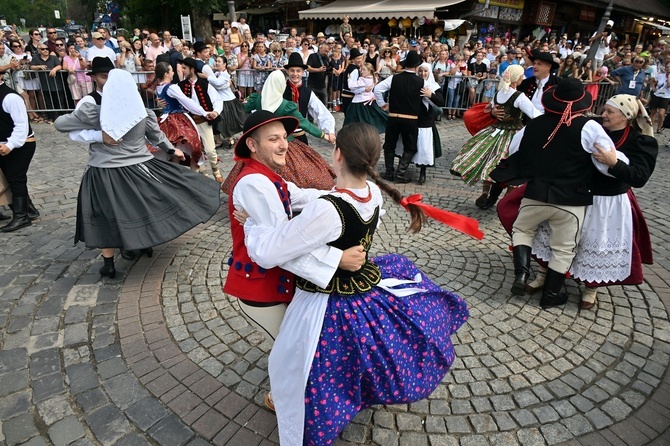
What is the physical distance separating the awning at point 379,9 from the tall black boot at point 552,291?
16858 millimetres

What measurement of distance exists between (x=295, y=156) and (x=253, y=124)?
242 centimetres

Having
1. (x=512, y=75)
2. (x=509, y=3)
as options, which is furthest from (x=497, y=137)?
(x=509, y=3)

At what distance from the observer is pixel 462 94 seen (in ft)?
38.7

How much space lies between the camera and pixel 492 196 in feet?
19.5

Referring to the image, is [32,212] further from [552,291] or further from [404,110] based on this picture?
[552,291]

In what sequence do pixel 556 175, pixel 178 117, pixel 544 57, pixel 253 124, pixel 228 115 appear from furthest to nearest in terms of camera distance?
pixel 228 115 < pixel 178 117 < pixel 544 57 < pixel 556 175 < pixel 253 124

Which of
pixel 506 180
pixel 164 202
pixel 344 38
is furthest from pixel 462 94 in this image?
pixel 164 202

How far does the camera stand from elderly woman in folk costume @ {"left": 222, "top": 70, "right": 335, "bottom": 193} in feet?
15.0

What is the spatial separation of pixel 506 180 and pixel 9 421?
404 cm

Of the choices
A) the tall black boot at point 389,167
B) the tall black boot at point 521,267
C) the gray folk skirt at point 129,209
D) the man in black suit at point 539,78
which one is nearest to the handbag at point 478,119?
the man in black suit at point 539,78

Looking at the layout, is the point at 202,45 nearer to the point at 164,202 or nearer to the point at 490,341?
the point at 164,202

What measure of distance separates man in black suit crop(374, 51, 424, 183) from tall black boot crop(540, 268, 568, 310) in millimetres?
3461

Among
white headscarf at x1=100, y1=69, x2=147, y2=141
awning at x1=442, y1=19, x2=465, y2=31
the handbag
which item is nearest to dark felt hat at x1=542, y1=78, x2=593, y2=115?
the handbag

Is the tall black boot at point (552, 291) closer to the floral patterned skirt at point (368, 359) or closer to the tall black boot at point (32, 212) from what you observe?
the floral patterned skirt at point (368, 359)
